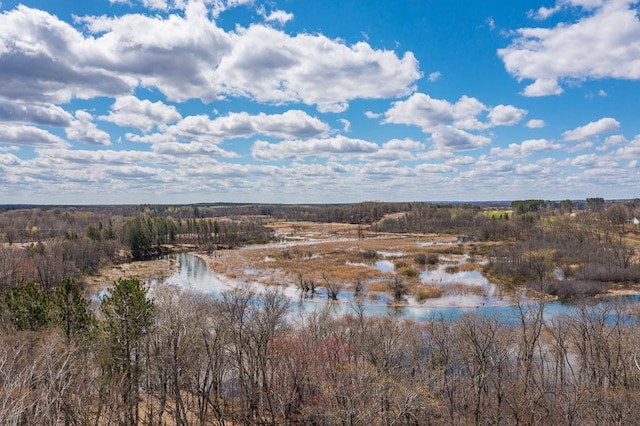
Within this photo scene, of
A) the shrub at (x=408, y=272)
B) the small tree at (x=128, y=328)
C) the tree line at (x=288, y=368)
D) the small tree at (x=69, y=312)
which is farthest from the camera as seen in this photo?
the shrub at (x=408, y=272)

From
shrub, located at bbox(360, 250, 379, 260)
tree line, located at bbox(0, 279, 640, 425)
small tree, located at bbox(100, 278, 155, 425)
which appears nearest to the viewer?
tree line, located at bbox(0, 279, 640, 425)

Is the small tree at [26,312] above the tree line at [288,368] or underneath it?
above

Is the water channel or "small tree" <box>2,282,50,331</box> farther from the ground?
"small tree" <box>2,282,50,331</box>

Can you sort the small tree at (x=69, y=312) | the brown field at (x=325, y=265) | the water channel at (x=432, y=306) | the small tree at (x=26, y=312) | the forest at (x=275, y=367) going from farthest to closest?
the brown field at (x=325, y=265)
the water channel at (x=432, y=306)
the small tree at (x=69, y=312)
the small tree at (x=26, y=312)
the forest at (x=275, y=367)

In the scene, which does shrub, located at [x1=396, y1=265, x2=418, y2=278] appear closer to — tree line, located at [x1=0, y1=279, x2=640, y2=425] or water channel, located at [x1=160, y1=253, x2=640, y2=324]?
water channel, located at [x1=160, y1=253, x2=640, y2=324]

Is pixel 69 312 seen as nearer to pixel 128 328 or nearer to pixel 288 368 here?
pixel 128 328

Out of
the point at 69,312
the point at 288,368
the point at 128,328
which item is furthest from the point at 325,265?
the point at 128,328

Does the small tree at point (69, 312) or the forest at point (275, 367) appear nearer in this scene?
the forest at point (275, 367)

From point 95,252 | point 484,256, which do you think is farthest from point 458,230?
point 95,252

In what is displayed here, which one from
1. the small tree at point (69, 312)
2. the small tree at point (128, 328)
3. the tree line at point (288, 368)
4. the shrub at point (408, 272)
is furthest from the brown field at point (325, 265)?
the small tree at point (128, 328)

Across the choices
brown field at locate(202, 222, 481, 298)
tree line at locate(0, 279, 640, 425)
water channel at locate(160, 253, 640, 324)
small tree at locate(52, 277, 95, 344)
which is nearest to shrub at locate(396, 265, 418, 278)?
brown field at locate(202, 222, 481, 298)

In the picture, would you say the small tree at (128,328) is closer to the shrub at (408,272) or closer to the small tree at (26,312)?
the small tree at (26,312)

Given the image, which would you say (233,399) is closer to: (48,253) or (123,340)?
(123,340)
